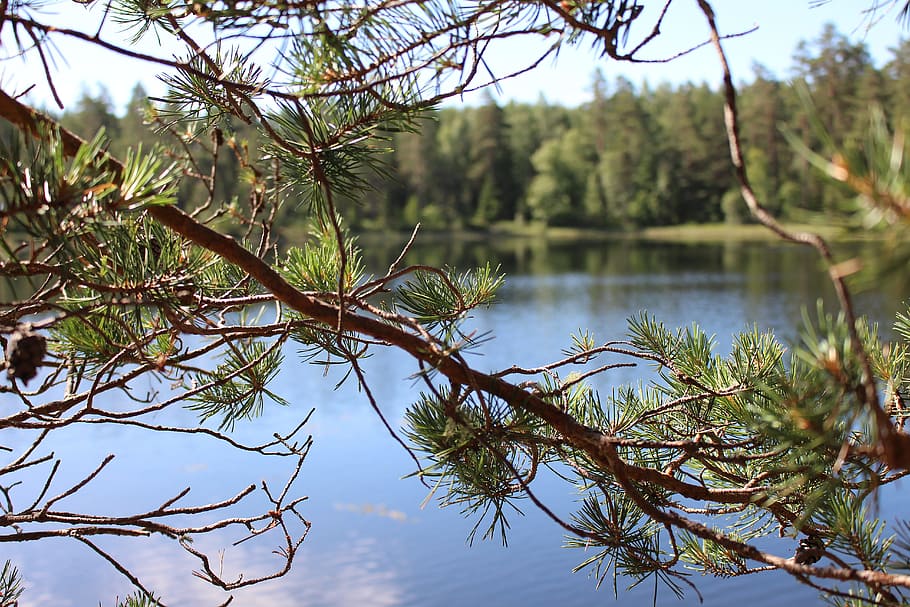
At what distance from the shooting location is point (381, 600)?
139 inches

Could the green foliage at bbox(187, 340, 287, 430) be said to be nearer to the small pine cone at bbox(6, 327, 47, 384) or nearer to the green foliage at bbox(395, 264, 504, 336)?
the green foliage at bbox(395, 264, 504, 336)

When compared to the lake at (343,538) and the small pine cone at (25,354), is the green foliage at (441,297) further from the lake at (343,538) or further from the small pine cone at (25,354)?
the lake at (343,538)

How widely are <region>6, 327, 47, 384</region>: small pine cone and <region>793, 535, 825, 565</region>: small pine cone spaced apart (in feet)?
1.87

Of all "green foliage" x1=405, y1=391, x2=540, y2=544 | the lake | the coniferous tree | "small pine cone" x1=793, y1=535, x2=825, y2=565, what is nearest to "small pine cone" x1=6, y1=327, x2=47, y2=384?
the coniferous tree

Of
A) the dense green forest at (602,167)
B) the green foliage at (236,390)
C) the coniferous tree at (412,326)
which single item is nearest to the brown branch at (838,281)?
the coniferous tree at (412,326)

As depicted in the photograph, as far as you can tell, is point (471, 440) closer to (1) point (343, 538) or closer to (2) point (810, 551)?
(2) point (810, 551)

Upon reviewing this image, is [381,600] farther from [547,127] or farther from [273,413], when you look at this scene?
[547,127]

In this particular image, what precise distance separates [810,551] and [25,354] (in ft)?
1.96

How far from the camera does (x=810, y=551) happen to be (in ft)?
2.15

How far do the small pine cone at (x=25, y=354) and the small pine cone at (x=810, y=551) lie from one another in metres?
0.57

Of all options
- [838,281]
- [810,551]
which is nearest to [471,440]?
[810,551]

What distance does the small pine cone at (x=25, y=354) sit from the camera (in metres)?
0.45

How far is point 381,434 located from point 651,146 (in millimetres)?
25642

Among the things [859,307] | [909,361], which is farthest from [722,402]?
[859,307]
